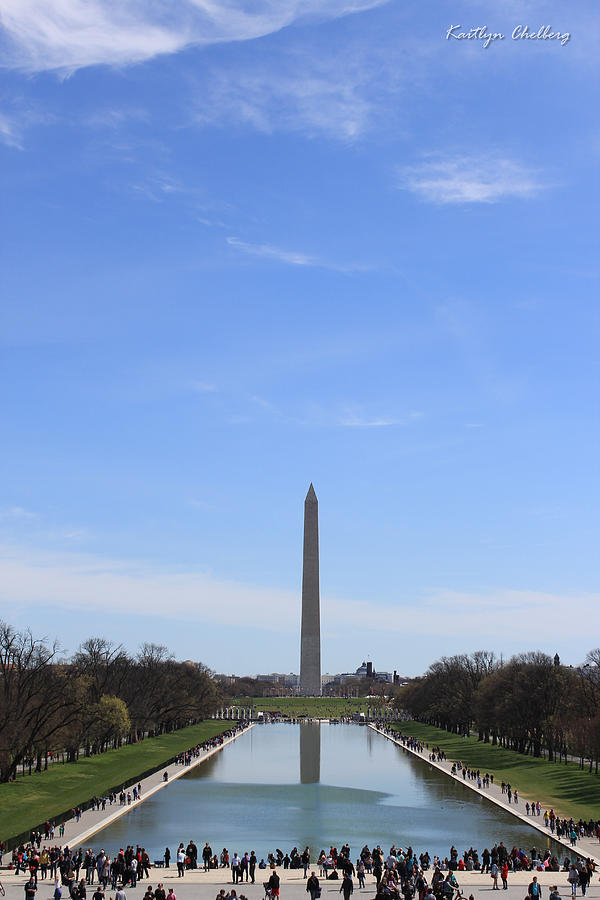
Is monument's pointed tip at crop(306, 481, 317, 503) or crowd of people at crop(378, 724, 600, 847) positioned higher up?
monument's pointed tip at crop(306, 481, 317, 503)

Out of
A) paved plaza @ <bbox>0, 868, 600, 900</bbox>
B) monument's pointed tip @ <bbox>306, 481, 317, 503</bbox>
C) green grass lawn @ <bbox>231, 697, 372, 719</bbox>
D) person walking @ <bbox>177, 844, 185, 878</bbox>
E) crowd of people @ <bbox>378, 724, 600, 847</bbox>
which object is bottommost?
paved plaza @ <bbox>0, 868, 600, 900</bbox>

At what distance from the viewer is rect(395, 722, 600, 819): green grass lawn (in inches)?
1822

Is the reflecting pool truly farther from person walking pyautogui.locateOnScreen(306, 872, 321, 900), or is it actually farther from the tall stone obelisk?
the tall stone obelisk

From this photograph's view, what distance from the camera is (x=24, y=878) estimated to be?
29.1 meters

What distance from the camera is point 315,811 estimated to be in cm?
4394

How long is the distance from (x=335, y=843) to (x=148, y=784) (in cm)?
1918

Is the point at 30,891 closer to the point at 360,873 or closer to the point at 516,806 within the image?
the point at 360,873

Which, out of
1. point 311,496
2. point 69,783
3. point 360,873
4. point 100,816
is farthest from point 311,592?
point 360,873

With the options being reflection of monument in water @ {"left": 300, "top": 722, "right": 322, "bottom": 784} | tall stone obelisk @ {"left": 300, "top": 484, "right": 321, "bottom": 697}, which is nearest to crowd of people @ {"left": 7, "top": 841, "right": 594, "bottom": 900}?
reflection of monument in water @ {"left": 300, "top": 722, "right": 322, "bottom": 784}

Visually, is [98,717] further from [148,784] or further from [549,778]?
[549,778]

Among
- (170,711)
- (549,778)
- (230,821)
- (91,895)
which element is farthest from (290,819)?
(170,711)

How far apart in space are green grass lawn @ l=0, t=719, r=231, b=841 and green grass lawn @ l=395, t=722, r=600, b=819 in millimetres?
20937

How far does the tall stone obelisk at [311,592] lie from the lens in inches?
5354

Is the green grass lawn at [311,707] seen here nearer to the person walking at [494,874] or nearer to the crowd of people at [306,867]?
the crowd of people at [306,867]
